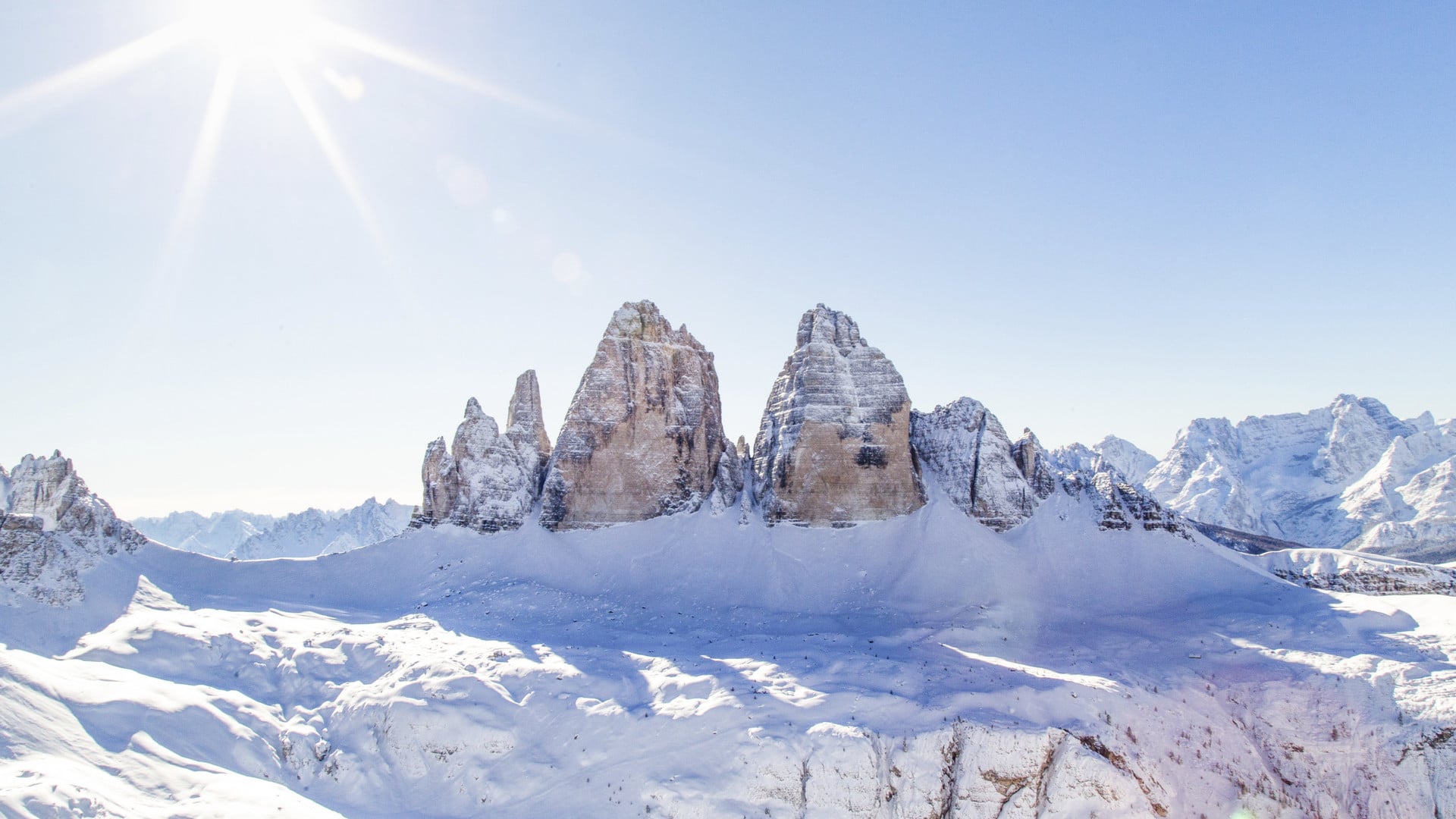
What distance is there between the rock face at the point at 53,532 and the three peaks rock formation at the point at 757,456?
18483 millimetres

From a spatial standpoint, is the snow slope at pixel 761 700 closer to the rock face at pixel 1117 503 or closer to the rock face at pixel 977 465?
the rock face at pixel 1117 503

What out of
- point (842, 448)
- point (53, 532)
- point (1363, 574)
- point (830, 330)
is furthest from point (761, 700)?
point (53, 532)

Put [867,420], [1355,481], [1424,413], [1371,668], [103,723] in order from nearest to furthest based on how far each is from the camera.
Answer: [103,723] → [1371,668] → [867,420] → [1355,481] → [1424,413]

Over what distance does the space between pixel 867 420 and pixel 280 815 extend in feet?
121

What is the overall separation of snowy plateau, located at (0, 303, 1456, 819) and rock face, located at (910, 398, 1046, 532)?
0.21 m

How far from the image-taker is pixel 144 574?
40188mm

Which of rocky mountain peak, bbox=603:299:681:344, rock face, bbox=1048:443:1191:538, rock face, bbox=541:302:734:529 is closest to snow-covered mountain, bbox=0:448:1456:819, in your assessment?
rock face, bbox=1048:443:1191:538

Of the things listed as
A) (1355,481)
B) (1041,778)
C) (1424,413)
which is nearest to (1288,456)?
(1355,481)

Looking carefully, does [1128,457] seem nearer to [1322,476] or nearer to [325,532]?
[1322,476]

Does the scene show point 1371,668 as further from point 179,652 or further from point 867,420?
point 179,652

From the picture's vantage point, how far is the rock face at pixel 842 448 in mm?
45719

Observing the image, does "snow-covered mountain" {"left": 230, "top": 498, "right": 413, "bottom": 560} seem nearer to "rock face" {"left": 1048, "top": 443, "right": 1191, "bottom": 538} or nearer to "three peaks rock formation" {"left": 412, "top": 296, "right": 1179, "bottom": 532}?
"three peaks rock formation" {"left": 412, "top": 296, "right": 1179, "bottom": 532}

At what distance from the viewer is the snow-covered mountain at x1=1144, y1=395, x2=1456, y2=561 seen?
11338cm

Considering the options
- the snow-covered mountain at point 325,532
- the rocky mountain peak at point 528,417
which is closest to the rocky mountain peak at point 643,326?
the rocky mountain peak at point 528,417
